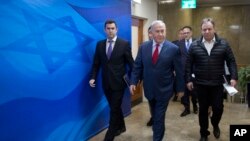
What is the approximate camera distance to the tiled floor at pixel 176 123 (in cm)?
400

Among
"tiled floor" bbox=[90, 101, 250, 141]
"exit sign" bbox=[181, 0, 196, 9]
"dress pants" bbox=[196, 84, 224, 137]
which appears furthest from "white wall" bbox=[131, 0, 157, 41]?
"dress pants" bbox=[196, 84, 224, 137]

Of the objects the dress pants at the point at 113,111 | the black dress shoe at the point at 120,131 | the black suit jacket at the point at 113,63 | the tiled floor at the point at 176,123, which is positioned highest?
the black suit jacket at the point at 113,63

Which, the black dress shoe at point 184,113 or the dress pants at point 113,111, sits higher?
the dress pants at point 113,111

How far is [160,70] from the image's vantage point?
319cm

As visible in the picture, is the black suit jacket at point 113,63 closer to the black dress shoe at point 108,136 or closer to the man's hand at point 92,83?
the man's hand at point 92,83

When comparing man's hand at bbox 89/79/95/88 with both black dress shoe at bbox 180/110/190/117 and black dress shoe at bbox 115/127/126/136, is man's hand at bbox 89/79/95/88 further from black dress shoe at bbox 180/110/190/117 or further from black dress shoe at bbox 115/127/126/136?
black dress shoe at bbox 180/110/190/117

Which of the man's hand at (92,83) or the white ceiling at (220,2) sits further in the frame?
the white ceiling at (220,2)

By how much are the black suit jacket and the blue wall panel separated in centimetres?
15

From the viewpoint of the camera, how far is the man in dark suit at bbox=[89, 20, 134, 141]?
3.68 metres

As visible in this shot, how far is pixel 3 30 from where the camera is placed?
7.98 ft

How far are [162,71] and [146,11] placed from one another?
11.1 feet

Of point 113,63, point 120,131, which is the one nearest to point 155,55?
point 113,63

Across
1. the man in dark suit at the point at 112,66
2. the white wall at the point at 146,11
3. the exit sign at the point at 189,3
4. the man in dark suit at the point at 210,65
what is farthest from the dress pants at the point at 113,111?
the exit sign at the point at 189,3

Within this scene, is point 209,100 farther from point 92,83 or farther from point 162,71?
point 92,83
